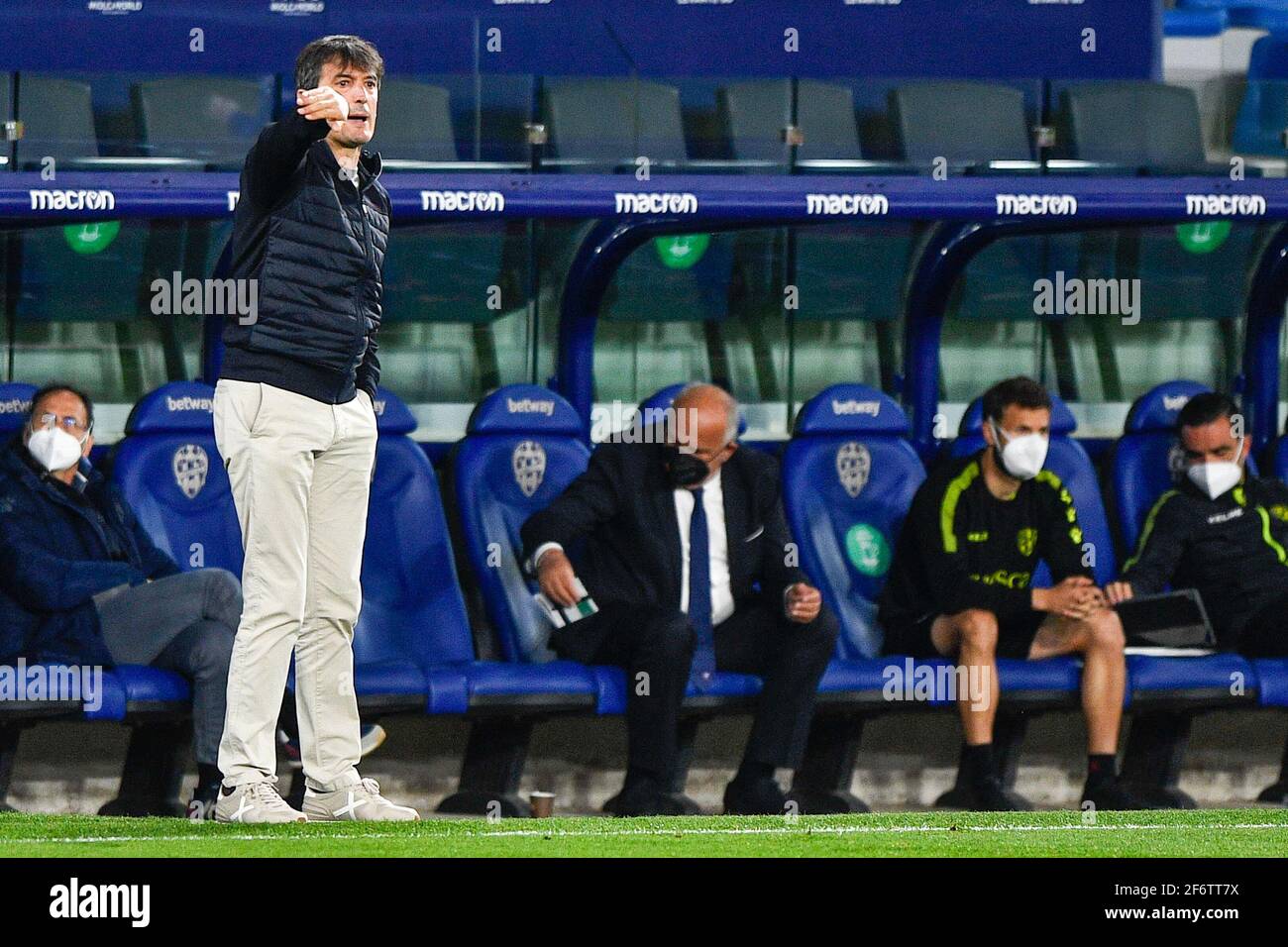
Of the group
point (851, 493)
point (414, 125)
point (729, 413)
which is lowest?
point (851, 493)

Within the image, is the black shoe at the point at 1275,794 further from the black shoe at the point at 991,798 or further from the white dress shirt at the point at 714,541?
the white dress shirt at the point at 714,541

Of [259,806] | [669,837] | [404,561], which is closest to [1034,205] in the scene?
[404,561]

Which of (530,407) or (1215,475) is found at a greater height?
(530,407)

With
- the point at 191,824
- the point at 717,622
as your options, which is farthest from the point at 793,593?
the point at 191,824

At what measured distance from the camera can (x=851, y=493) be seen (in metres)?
6.89

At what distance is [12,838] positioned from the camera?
4496 millimetres

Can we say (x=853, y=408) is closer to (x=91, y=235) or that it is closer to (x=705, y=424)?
(x=705, y=424)

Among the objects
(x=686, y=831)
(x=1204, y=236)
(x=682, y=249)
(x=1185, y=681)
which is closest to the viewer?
(x=686, y=831)

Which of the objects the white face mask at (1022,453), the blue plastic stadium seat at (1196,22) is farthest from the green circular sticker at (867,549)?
the blue plastic stadium seat at (1196,22)

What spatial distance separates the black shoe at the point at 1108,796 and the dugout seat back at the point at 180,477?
93.9 inches

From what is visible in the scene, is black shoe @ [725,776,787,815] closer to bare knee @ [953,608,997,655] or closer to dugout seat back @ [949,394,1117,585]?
bare knee @ [953,608,997,655]

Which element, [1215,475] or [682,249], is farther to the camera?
[682,249]

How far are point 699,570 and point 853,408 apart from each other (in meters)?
0.85

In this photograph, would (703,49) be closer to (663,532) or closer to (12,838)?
(663,532)
